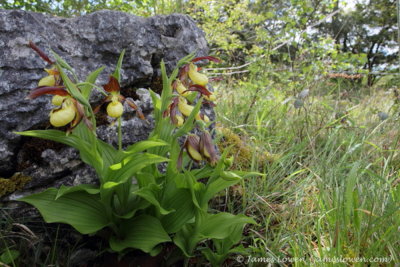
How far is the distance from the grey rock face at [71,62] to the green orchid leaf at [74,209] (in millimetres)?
241

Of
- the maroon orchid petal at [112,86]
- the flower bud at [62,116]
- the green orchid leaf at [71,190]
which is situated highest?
the maroon orchid petal at [112,86]

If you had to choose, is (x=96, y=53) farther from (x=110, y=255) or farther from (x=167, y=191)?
(x=110, y=255)

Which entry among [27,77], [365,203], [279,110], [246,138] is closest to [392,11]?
[279,110]

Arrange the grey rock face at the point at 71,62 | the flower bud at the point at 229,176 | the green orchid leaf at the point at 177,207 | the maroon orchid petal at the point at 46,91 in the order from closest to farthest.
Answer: the maroon orchid petal at the point at 46,91, the flower bud at the point at 229,176, the green orchid leaf at the point at 177,207, the grey rock face at the point at 71,62

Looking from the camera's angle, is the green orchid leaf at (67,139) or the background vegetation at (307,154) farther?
the background vegetation at (307,154)

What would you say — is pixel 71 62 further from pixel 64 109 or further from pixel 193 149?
pixel 193 149

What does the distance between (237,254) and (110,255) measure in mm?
532

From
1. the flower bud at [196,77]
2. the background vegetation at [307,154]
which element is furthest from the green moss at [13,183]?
the background vegetation at [307,154]

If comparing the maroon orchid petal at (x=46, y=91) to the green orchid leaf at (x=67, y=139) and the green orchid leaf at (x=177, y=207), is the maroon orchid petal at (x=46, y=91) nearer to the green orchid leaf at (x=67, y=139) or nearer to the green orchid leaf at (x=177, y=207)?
the green orchid leaf at (x=67, y=139)

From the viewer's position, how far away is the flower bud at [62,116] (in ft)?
2.84

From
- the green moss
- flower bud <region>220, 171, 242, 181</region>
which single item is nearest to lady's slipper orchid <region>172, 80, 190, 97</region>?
flower bud <region>220, 171, 242, 181</region>

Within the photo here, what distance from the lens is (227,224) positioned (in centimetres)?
108

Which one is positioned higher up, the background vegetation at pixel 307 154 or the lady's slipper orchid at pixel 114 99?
the lady's slipper orchid at pixel 114 99

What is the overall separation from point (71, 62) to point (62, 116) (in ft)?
1.93
